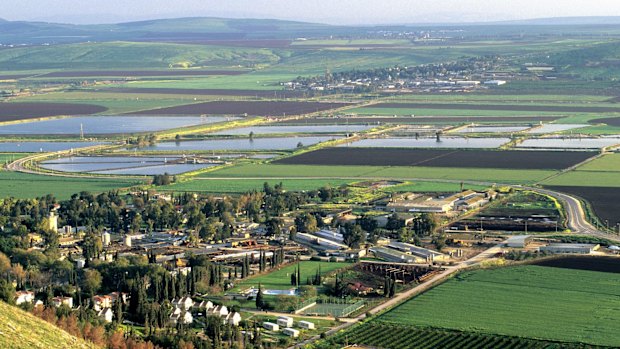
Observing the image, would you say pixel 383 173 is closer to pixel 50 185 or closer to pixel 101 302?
pixel 50 185

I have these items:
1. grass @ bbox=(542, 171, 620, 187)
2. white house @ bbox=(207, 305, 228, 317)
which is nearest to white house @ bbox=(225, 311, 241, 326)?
white house @ bbox=(207, 305, 228, 317)

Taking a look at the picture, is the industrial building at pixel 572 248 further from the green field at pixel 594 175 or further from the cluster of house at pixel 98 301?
the green field at pixel 594 175

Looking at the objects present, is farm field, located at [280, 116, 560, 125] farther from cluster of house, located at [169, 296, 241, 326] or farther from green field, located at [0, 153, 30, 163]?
cluster of house, located at [169, 296, 241, 326]

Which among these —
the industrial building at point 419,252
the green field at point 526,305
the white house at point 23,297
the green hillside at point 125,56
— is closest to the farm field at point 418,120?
the industrial building at point 419,252

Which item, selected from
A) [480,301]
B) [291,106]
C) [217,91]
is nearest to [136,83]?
[217,91]

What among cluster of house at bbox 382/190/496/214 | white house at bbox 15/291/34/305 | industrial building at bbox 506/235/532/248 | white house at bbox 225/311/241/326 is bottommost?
cluster of house at bbox 382/190/496/214

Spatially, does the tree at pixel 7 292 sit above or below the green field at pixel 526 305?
above

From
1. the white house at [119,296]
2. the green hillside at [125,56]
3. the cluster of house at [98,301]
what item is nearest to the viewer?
the cluster of house at [98,301]

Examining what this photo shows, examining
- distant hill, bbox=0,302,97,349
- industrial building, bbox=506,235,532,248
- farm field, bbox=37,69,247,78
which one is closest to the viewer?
distant hill, bbox=0,302,97,349

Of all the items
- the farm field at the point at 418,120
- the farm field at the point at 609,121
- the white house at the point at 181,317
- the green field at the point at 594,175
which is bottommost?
the farm field at the point at 418,120
